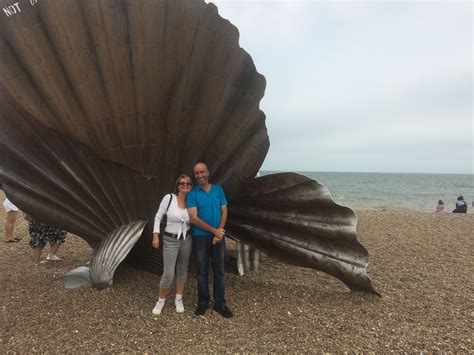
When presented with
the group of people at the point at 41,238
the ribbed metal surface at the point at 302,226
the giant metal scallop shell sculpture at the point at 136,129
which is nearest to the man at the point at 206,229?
the giant metal scallop shell sculpture at the point at 136,129

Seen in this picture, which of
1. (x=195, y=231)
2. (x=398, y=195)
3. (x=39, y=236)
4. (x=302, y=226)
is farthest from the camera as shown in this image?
(x=398, y=195)

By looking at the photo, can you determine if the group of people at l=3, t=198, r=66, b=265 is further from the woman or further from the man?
the man

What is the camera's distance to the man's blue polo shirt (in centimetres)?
337

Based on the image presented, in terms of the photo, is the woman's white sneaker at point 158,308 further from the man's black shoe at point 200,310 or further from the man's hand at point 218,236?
the man's hand at point 218,236

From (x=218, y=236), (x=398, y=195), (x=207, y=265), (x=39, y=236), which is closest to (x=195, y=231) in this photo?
(x=218, y=236)

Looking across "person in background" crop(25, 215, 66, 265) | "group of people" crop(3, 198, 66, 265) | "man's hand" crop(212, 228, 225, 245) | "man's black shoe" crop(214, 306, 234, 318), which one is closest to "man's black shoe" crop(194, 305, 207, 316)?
"man's black shoe" crop(214, 306, 234, 318)

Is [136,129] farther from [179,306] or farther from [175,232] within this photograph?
[179,306]

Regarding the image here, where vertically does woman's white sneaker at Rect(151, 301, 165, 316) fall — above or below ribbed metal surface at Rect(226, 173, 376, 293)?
below

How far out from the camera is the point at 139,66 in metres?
3.45

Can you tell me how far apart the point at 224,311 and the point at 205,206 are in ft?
3.84

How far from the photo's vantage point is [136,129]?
3.69 m

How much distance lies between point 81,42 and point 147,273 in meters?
3.10

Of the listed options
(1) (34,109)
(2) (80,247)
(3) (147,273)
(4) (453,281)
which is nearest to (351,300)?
(4) (453,281)

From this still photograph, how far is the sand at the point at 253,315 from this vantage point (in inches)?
118
